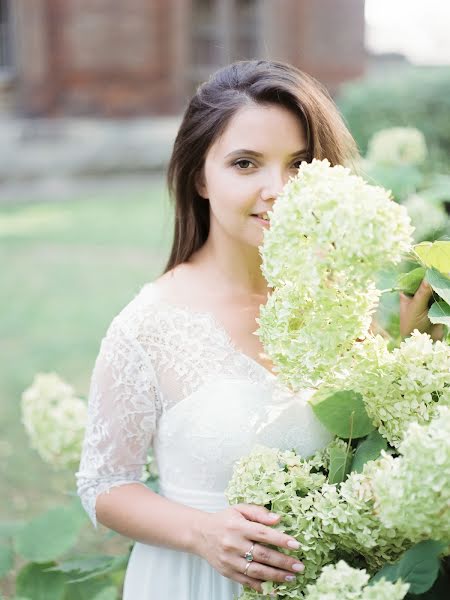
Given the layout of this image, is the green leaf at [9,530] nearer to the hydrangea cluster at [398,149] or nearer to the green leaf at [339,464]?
the green leaf at [339,464]

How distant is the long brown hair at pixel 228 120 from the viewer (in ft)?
6.98

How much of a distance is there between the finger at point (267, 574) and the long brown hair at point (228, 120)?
96 cm

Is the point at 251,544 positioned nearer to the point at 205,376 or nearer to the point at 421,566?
the point at 421,566

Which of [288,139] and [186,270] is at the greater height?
[288,139]

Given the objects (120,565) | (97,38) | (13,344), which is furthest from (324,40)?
(120,565)

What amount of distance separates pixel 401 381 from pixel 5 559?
1582 millimetres

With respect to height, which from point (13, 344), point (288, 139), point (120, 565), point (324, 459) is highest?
point (288, 139)

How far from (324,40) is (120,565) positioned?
52.7 feet

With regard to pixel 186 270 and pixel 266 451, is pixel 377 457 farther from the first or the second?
pixel 186 270

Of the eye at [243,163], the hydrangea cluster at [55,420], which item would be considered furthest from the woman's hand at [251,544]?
the hydrangea cluster at [55,420]

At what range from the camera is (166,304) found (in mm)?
2215

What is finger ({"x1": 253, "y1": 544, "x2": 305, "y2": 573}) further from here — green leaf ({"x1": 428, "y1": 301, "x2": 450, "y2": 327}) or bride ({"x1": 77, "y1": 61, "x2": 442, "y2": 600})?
green leaf ({"x1": 428, "y1": 301, "x2": 450, "y2": 327})

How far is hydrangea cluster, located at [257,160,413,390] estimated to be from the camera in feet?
4.70

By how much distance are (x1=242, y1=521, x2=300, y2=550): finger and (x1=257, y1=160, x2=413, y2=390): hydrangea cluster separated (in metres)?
0.27
